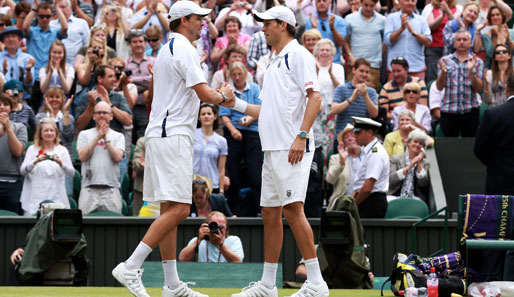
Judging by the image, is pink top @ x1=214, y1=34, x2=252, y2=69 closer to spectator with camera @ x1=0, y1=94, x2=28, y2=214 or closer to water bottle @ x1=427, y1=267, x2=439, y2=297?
spectator with camera @ x1=0, y1=94, x2=28, y2=214

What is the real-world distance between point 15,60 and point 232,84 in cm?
355

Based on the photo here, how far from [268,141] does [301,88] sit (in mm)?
480

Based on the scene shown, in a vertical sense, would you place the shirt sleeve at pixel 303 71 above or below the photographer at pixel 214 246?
above

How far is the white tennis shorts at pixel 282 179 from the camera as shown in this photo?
7633 mm

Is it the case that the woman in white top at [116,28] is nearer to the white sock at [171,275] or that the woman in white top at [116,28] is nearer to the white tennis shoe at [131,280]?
the white sock at [171,275]

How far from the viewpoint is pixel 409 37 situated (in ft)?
51.9

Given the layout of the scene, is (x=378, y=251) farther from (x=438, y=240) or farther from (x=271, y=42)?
(x=271, y=42)

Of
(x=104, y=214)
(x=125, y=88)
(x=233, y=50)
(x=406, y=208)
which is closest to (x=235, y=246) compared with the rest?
(x=104, y=214)

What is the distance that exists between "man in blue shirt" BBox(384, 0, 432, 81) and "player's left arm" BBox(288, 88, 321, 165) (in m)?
8.20

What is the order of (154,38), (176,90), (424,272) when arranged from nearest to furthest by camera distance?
(176,90), (424,272), (154,38)

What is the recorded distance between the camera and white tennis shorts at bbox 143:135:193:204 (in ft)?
24.8

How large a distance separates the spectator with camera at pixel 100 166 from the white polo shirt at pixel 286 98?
4879 mm

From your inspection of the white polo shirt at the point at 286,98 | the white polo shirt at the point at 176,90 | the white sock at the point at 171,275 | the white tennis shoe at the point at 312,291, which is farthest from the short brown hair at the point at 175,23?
the white tennis shoe at the point at 312,291

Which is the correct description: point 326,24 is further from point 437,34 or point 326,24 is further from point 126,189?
point 126,189
